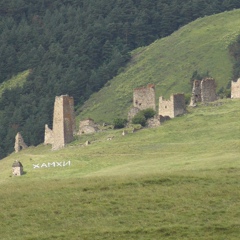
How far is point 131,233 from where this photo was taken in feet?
175

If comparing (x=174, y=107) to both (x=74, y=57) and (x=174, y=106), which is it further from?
(x=74, y=57)

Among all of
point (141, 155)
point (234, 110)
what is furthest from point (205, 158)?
point (234, 110)

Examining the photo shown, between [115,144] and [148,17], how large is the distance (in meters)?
103

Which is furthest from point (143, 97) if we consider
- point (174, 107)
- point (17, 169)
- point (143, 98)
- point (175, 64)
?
point (175, 64)

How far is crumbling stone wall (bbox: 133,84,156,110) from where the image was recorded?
119 m

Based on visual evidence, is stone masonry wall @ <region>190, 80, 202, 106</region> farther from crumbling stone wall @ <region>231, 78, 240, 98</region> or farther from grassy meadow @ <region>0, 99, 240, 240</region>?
grassy meadow @ <region>0, 99, 240, 240</region>

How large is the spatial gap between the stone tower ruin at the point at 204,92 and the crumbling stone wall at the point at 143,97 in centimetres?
535

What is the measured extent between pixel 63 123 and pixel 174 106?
1099 cm

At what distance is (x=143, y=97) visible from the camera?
120m

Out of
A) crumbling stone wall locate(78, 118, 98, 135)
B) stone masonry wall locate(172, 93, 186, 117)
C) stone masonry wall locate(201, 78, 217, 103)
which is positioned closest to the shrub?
crumbling stone wall locate(78, 118, 98, 135)

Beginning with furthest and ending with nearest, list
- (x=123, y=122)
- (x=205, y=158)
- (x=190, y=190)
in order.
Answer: (x=123, y=122), (x=205, y=158), (x=190, y=190)

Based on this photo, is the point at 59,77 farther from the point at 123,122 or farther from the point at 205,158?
the point at 205,158

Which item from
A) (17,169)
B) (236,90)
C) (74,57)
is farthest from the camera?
(74,57)

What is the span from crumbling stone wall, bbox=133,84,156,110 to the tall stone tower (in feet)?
20.6
